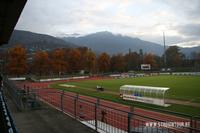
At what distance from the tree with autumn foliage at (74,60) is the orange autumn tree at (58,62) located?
11.9 ft

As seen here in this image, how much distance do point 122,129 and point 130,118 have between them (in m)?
2.04

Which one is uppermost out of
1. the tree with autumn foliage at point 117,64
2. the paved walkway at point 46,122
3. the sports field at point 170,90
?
the tree with autumn foliage at point 117,64

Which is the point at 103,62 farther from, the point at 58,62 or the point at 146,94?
the point at 146,94

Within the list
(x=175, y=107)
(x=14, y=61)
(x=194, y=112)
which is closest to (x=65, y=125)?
(x=194, y=112)

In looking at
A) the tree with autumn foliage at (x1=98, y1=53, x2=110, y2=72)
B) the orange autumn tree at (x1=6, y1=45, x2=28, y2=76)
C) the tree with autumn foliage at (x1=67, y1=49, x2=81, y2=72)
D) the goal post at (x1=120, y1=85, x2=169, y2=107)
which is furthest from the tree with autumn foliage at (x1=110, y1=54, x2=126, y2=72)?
the goal post at (x1=120, y1=85, x2=169, y2=107)

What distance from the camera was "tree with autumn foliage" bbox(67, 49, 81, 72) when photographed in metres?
114

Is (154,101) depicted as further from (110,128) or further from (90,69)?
(90,69)

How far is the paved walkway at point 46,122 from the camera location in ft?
40.7

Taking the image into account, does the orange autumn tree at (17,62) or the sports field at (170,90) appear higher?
the orange autumn tree at (17,62)

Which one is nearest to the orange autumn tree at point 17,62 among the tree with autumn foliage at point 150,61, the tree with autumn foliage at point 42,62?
the tree with autumn foliage at point 42,62

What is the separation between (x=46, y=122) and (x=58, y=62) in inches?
3756

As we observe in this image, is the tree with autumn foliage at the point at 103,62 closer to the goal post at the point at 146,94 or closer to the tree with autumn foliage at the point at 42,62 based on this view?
the tree with autumn foliage at the point at 42,62

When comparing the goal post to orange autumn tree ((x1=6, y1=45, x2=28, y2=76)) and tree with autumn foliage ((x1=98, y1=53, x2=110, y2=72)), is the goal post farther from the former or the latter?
tree with autumn foliage ((x1=98, y1=53, x2=110, y2=72))

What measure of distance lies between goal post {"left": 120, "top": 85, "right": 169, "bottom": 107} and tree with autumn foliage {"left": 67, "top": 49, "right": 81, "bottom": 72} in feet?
264
